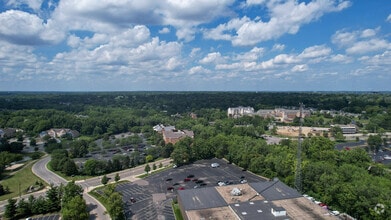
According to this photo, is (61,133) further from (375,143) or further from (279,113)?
(375,143)

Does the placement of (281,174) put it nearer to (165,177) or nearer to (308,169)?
(308,169)

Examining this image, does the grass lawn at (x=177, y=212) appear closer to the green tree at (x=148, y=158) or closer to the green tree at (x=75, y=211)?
the green tree at (x=75, y=211)

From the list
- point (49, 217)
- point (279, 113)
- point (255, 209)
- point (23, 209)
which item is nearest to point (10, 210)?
point (23, 209)

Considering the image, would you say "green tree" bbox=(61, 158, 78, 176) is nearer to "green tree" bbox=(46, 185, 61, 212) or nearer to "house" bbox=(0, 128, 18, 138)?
"green tree" bbox=(46, 185, 61, 212)

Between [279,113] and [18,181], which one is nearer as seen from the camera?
[18,181]

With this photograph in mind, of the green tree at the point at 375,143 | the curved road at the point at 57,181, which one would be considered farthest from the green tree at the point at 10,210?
the green tree at the point at 375,143

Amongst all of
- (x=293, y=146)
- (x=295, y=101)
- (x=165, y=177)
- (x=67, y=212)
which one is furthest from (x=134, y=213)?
(x=295, y=101)

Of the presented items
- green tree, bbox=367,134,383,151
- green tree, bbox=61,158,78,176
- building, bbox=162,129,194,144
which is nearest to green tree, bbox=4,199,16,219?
green tree, bbox=61,158,78,176
